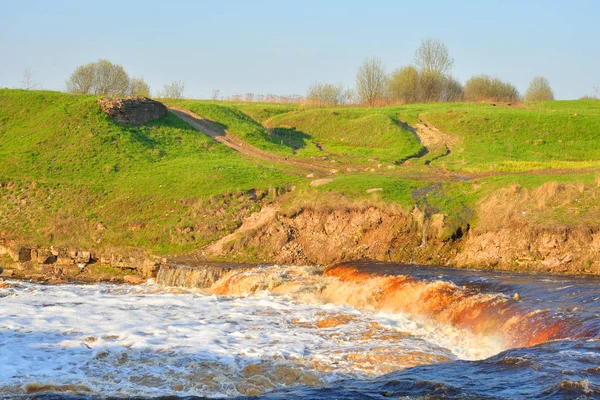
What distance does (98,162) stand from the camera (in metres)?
35.1

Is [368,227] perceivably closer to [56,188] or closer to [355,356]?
[355,356]

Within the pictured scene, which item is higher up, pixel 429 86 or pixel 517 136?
pixel 429 86

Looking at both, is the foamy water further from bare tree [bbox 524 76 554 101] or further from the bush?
bare tree [bbox 524 76 554 101]

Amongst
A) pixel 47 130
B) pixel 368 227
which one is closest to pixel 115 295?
pixel 368 227

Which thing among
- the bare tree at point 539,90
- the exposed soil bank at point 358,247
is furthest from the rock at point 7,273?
the bare tree at point 539,90

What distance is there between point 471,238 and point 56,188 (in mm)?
19652

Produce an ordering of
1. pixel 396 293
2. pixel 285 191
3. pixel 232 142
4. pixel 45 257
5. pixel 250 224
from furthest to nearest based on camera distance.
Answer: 1. pixel 232 142
2. pixel 285 191
3. pixel 250 224
4. pixel 45 257
5. pixel 396 293

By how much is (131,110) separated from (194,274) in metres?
19.3

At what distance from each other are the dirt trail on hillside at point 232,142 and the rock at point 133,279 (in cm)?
1109

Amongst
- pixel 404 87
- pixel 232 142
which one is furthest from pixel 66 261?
pixel 404 87

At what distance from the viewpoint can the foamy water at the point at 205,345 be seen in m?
12.7

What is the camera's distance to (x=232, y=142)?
40.9 m

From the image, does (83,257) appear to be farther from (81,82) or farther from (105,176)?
(81,82)

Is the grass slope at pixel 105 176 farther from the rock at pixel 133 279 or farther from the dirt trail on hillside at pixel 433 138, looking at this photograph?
the dirt trail on hillside at pixel 433 138
